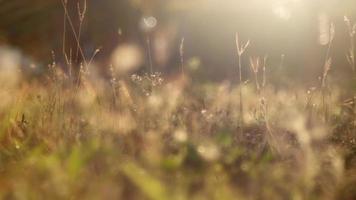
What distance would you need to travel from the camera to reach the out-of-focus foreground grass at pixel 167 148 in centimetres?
254

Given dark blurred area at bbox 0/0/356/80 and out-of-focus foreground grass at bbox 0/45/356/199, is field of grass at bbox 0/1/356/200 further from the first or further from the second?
dark blurred area at bbox 0/0/356/80

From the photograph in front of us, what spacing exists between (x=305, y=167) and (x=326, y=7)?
582cm

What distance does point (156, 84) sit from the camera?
359 cm

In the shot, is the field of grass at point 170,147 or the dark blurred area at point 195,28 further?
the dark blurred area at point 195,28

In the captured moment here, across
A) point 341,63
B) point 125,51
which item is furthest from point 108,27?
point 341,63

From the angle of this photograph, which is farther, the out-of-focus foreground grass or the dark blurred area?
the dark blurred area

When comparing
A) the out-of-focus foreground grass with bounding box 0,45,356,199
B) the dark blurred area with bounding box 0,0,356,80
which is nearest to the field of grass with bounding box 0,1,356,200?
the out-of-focus foreground grass with bounding box 0,45,356,199

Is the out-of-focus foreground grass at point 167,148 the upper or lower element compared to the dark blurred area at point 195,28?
upper

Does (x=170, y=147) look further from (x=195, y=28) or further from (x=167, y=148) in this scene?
(x=195, y=28)

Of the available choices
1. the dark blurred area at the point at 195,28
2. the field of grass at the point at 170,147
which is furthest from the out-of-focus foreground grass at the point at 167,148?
the dark blurred area at the point at 195,28

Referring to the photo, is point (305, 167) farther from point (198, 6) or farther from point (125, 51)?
point (198, 6)

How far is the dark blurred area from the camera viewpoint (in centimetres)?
834

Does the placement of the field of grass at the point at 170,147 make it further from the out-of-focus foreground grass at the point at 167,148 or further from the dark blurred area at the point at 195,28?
the dark blurred area at the point at 195,28

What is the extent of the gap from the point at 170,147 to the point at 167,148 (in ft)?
0.14
